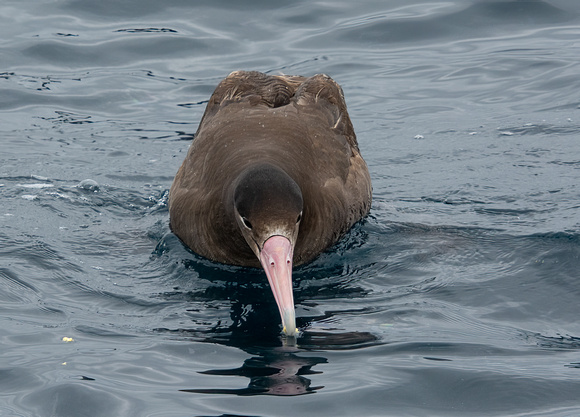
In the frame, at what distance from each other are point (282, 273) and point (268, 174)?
0.69 meters

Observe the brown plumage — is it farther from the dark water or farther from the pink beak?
the dark water

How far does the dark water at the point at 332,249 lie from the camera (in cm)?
496

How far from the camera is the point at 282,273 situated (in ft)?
19.1

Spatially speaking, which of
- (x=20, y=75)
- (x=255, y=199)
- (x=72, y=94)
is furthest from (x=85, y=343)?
(x=20, y=75)

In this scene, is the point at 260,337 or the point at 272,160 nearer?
the point at 260,337

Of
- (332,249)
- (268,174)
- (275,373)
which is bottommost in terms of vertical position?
(275,373)

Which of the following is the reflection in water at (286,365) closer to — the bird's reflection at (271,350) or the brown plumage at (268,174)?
the bird's reflection at (271,350)

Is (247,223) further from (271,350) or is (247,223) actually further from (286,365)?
(286,365)

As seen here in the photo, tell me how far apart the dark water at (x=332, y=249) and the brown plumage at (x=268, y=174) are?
28 centimetres

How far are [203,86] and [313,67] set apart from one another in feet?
5.32

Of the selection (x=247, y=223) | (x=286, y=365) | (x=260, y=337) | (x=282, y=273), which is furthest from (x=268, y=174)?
(x=286, y=365)

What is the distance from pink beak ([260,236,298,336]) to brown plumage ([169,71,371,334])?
0.19ft

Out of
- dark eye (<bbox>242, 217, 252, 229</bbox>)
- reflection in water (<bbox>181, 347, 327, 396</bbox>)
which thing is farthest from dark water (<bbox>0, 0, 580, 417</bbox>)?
dark eye (<bbox>242, 217, 252, 229</bbox>)

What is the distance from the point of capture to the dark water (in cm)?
496
